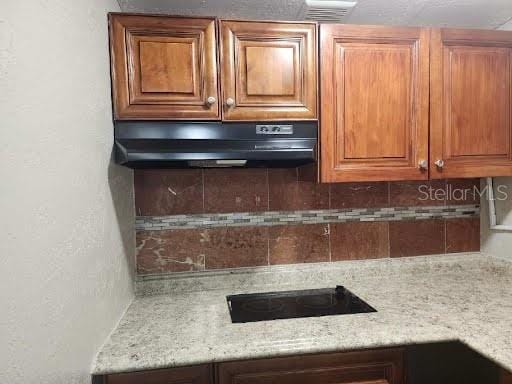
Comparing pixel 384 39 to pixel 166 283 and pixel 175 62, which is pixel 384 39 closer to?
pixel 175 62

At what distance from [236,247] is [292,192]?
0.42m

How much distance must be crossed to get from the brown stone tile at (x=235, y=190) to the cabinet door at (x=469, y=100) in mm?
831

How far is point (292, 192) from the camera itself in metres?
1.74

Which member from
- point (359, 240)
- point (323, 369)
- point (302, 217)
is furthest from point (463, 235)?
point (323, 369)

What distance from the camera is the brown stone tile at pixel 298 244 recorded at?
1.72 metres

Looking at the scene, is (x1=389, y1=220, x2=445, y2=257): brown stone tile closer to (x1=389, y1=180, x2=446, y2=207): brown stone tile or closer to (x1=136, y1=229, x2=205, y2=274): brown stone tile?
(x1=389, y1=180, x2=446, y2=207): brown stone tile

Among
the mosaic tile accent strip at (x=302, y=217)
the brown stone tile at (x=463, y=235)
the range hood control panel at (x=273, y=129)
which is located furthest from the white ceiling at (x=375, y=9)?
the brown stone tile at (x=463, y=235)

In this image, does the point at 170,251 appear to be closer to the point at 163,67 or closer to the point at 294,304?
the point at 294,304

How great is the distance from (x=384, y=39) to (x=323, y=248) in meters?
1.06

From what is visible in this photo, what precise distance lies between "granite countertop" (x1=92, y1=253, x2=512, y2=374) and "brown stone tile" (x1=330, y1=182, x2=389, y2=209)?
323 mm

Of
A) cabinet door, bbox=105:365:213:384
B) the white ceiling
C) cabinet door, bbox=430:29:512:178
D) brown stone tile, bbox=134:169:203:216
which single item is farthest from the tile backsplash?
the white ceiling

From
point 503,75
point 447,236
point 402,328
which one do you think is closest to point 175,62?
point 402,328

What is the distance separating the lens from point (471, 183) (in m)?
1.88

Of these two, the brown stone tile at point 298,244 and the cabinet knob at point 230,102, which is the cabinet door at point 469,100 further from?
the cabinet knob at point 230,102
